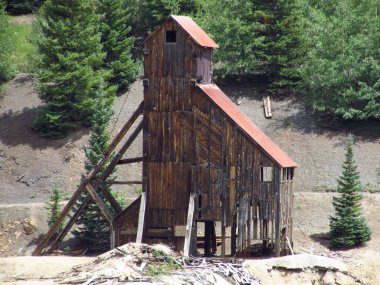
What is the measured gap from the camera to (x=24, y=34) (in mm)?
87438

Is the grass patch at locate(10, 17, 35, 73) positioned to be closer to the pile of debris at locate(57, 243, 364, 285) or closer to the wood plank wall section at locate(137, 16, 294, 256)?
the wood plank wall section at locate(137, 16, 294, 256)

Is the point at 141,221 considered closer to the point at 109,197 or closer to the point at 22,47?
the point at 109,197

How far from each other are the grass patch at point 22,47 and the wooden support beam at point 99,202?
28912 mm

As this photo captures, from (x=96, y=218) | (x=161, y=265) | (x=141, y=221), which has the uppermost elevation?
(x=141, y=221)

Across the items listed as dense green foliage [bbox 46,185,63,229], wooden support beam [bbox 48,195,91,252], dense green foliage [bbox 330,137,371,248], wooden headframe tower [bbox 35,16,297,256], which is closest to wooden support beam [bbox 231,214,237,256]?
wooden headframe tower [bbox 35,16,297,256]

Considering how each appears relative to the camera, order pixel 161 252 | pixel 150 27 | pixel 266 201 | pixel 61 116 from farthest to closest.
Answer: pixel 150 27, pixel 61 116, pixel 266 201, pixel 161 252

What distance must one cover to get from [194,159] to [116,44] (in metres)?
28.7

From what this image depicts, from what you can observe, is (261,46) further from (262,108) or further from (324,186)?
(324,186)

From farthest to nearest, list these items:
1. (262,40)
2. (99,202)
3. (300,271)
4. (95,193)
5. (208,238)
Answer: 1. (262,40)
2. (208,238)
3. (95,193)
4. (99,202)
5. (300,271)

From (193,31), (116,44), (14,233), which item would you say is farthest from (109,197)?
(116,44)

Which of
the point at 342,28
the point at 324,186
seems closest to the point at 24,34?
the point at 342,28

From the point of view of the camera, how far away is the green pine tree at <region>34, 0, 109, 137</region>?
66.9m

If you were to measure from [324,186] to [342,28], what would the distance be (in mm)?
13307

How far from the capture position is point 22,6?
9175cm
